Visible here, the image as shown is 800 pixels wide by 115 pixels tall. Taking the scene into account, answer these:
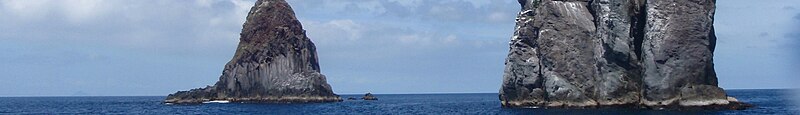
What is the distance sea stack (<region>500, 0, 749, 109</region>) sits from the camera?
78.7 metres

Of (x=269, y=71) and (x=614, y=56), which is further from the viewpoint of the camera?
(x=269, y=71)

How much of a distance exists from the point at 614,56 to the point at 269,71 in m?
73.6

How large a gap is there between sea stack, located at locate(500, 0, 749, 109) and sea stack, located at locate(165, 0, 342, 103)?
182 ft

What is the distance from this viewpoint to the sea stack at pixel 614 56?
78688 mm

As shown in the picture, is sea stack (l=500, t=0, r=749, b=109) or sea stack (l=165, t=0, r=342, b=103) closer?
sea stack (l=500, t=0, r=749, b=109)

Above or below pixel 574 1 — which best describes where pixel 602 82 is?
below

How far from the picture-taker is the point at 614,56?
83125 mm

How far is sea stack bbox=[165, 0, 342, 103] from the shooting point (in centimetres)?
14688

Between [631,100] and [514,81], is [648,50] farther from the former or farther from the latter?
[514,81]

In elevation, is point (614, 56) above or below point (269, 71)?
below

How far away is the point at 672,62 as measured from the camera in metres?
79.0

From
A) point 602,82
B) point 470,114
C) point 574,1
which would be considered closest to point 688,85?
point 602,82

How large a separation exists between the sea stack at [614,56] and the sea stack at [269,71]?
55555 millimetres

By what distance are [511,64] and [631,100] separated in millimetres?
12369
